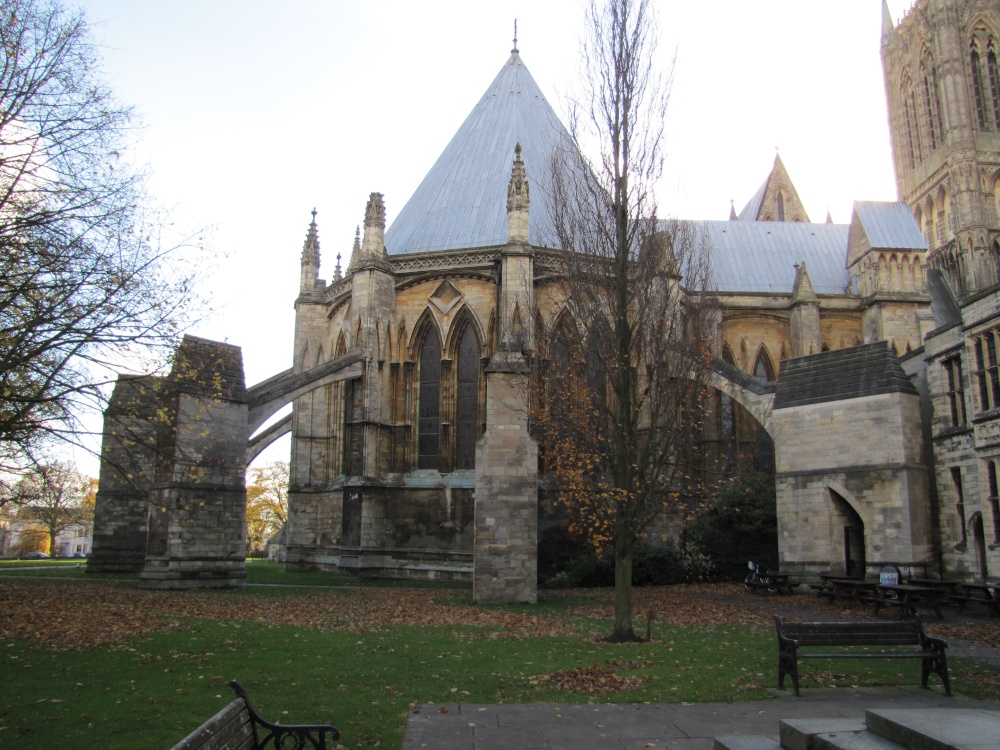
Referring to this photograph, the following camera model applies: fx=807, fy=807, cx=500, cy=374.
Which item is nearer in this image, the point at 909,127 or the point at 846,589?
the point at 846,589

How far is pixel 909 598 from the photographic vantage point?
14875 millimetres

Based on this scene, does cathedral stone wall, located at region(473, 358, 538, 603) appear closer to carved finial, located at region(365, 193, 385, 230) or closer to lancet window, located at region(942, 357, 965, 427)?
lancet window, located at region(942, 357, 965, 427)

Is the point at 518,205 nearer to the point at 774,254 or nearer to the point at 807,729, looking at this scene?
the point at 774,254

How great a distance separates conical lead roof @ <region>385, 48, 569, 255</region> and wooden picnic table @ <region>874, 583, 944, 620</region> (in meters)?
15.7

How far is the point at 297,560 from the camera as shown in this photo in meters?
29.1

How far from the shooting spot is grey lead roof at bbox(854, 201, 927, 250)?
32.9m

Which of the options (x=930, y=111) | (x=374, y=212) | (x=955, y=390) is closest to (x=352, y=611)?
(x=955, y=390)

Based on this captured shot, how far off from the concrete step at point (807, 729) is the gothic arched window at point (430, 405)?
2174cm

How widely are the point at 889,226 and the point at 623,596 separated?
27.4m

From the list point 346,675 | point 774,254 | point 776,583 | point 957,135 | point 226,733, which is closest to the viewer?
point 226,733

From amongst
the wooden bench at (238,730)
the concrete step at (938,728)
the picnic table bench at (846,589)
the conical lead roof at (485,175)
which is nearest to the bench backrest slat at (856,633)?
the concrete step at (938,728)

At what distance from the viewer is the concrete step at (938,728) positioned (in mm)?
4199

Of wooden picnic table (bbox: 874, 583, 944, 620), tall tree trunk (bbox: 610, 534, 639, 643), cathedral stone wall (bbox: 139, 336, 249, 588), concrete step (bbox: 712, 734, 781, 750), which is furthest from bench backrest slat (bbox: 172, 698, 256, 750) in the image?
cathedral stone wall (bbox: 139, 336, 249, 588)

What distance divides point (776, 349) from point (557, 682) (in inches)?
1016
